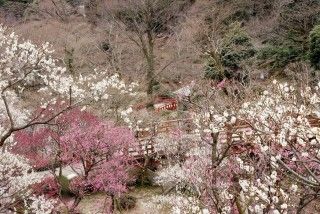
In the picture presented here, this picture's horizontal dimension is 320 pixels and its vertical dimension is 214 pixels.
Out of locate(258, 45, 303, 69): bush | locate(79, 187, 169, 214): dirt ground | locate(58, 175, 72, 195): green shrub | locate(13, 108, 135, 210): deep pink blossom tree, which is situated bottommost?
locate(79, 187, 169, 214): dirt ground

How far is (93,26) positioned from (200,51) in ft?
34.7

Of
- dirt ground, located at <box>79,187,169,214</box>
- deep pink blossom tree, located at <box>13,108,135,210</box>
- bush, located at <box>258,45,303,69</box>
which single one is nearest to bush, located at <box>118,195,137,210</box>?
dirt ground, located at <box>79,187,169,214</box>

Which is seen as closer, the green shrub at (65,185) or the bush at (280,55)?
the green shrub at (65,185)

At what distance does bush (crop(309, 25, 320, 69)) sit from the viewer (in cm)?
2236

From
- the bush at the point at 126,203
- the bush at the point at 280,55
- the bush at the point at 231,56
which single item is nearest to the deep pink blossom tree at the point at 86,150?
the bush at the point at 126,203

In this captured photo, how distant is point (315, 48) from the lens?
73.7ft

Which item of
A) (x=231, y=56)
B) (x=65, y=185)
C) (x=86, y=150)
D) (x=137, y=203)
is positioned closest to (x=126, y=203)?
(x=137, y=203)

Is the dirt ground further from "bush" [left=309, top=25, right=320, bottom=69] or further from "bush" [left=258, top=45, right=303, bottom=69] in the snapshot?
"bush" [left=258, top=45, right=303, bottom=69]

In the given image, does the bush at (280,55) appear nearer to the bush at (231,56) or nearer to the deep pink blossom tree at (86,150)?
the bush at (231,56)

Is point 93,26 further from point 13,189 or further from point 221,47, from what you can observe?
point 13,189

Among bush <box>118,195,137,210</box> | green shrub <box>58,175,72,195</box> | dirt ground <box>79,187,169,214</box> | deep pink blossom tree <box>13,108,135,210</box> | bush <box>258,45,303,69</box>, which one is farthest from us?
bush <box>258,45,303,69</box>

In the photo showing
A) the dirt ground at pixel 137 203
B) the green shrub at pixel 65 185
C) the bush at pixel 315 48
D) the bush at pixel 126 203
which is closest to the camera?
the dirt ground at pixel 137 203

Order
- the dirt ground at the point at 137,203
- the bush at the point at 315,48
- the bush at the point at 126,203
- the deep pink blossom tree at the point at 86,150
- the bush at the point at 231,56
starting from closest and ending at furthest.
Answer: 1. the deep pink blossom tree at the point at 86,150
2. the dirt ground at the point at 137,203
3. the bush at the point at 126,203
4. the bush at the point at 315,48
5. the bush at the point at 231,56

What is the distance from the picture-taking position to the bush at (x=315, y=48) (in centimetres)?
2236
